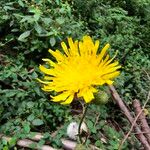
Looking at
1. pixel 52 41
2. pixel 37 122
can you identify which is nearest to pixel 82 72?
pixel 37 122

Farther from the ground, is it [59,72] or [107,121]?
[59,72]

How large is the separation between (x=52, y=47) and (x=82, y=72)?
1.29 meters

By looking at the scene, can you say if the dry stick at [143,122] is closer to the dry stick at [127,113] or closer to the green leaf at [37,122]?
the dry stick at [127,113]

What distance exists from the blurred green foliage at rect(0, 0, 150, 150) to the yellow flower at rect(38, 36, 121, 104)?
0.73 meters

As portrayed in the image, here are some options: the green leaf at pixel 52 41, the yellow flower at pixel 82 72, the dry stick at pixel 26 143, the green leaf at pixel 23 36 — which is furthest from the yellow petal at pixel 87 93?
the green leaf at pixel 23 36

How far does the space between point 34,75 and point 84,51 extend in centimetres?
104

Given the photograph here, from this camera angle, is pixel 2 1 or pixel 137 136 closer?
pixel 137 136

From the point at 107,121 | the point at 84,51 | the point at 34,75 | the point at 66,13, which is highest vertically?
the point at 84,51

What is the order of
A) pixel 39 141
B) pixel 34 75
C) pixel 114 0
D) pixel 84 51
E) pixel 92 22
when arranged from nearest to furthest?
1. pixel 84 51
2. pixel 39 141
3. pixel 34 75
4. pixel 92 22
5. pixel 114 0

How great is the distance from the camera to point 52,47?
11.1 feet

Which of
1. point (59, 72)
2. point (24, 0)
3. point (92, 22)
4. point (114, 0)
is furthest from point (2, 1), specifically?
point (59, 72)

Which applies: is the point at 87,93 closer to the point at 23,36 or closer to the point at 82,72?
the point at 82,72

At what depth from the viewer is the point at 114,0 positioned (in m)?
4.46

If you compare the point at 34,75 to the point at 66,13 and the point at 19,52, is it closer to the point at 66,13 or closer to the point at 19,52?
the point at 19,52
